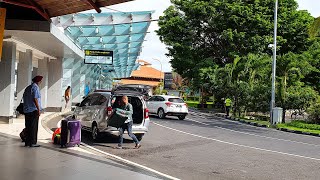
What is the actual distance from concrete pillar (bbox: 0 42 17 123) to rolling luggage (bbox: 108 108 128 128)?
22.5ft

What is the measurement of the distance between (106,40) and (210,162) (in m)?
22.3

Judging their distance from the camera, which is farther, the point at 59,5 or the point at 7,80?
the point at 7,80

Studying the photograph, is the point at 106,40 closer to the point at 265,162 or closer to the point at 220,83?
the point at 220,83

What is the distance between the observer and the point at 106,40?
30.3 m

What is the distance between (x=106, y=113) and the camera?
38.5 ft

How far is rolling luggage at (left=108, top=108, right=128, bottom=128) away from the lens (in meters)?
10.8

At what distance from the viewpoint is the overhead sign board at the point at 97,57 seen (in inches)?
1078

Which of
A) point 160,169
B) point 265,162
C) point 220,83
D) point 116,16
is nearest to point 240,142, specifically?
point 265,162

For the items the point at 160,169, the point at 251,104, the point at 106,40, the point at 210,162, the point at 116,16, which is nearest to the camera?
the point at 160,169

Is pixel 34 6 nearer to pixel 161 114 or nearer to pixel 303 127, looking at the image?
pixel 161 114

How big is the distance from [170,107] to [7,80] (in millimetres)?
10328

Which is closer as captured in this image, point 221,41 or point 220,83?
point 220,83

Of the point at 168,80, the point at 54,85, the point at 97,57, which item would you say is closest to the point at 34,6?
the point at 54,85

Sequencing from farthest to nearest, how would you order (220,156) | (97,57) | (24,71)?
(97,57) → (24,71) → (220,156)
